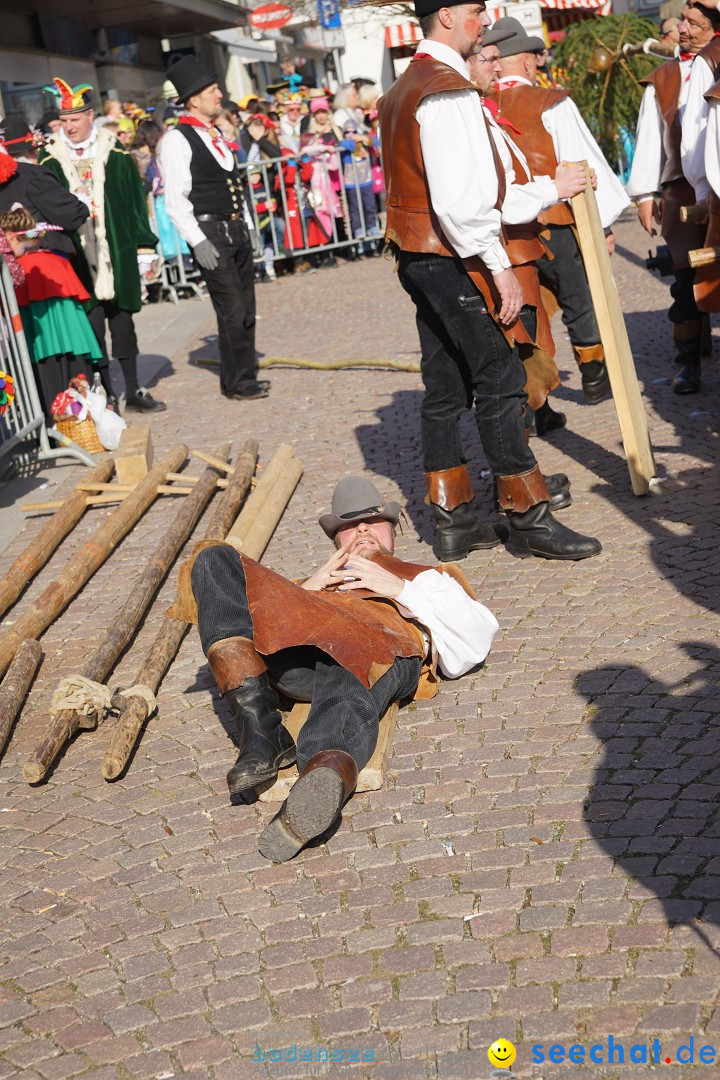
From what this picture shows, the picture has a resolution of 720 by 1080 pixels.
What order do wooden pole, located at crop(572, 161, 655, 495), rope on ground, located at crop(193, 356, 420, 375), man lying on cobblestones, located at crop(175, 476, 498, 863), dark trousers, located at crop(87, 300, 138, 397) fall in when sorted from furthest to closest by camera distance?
rope on ground, located at crop(193, 356, 420, 375) → dark trousers, located at crop(87, 300, 138, 397) → wooden pole, located at crop(572, 161, 655, 495) → man lying on cobblestones, located at crop(175, 476, 498, 863)

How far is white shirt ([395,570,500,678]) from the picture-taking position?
4512 mm

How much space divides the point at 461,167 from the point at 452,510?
1552 millimetres

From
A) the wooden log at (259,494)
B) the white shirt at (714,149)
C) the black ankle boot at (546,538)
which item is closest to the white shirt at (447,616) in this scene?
the black ankle boot at (546,538)

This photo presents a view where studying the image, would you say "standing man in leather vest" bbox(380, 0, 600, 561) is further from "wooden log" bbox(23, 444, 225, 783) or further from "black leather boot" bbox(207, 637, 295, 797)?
"black leather boot" bbox(207, 637, 295, 797)

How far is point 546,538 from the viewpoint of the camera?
588cm

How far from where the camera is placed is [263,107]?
68.9 ft

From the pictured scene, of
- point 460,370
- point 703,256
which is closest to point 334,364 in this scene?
point 460,370

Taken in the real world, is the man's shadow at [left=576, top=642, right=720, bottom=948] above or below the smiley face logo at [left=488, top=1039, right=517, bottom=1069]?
below

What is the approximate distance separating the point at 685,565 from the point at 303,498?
2609mm

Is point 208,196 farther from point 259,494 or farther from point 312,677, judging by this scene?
point 312,677

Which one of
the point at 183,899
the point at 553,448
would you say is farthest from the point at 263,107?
the point at 183,899

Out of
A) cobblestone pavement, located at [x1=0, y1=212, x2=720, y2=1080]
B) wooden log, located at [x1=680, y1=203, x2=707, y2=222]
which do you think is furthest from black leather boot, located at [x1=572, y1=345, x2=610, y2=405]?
cobblestone pavement, located at [x1=0, y1=212, x2=720, y2=1080]

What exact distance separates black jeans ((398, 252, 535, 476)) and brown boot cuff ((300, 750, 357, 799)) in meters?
2.37

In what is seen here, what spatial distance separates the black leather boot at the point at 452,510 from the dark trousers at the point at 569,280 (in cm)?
223
